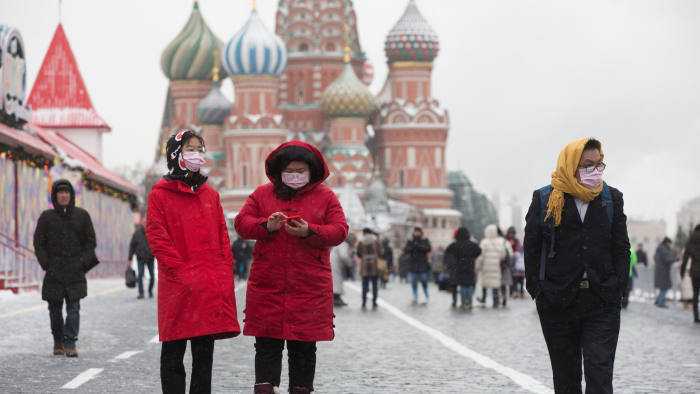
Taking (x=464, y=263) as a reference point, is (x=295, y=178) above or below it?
above

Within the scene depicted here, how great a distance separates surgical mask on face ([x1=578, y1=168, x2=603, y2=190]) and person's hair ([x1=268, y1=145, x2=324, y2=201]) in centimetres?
125

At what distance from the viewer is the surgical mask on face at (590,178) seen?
6.86m

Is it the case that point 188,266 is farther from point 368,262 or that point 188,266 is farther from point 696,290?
point 368,262

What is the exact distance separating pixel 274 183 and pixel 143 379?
11.8 feet

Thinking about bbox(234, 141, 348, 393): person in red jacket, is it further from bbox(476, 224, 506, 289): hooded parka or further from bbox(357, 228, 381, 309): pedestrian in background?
bbox(357, 228, 381, 309): pedestrian in background

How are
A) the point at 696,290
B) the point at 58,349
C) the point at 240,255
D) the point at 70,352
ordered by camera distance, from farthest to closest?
the point at 240,255 → the point at 696,290 → the point at 58,349 → the point at 70,352

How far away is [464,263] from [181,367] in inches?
602

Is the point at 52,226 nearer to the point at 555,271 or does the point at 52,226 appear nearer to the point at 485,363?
the point at 485,363

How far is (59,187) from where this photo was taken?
39.0ft

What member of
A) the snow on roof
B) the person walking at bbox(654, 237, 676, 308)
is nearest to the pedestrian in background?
the person walking at bbox(654, 237, 676, 308)

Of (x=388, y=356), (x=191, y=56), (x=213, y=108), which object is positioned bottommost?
(x=388, y=356)

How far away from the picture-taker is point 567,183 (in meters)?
6.87

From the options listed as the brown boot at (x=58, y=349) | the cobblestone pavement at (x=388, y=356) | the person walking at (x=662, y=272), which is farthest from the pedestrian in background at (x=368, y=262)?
the brown boot at (x=58, y=349)

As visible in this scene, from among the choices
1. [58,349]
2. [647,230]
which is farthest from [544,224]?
[647,230]
